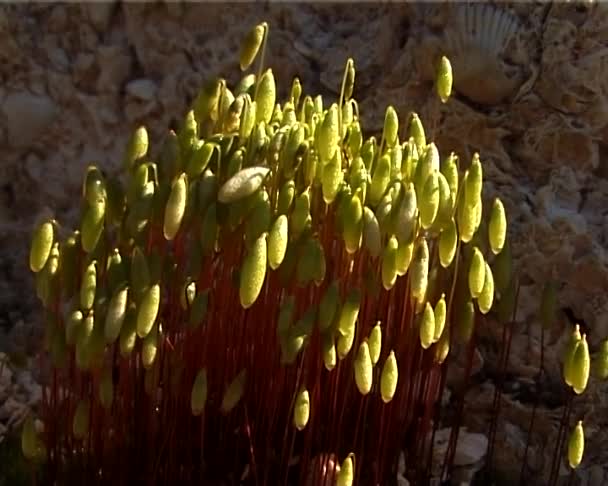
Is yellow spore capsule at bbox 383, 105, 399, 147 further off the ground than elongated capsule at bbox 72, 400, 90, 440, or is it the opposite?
yellow spore capsule at bbox 383, 105, 399, 147

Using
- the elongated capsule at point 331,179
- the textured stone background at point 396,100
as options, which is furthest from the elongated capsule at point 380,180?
the textured stone background at point 396,100

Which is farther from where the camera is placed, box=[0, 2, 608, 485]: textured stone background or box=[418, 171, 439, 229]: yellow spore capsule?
box=[0, 2, 608, 485]: textured stone background

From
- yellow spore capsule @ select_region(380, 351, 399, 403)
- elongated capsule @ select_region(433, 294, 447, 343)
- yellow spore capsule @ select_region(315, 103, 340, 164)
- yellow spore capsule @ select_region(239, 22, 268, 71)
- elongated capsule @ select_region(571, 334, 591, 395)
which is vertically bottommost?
yellow spore capsule @ select_region(380, 351, 399, 403)

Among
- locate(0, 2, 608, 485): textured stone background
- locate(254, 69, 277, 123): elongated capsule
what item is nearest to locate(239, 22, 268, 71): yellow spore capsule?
locate(254, 69, 277, 123): elongated capsule

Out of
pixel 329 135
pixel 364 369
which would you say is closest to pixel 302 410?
pixel 364 369

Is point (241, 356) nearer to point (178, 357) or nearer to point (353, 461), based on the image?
point (178, 357)

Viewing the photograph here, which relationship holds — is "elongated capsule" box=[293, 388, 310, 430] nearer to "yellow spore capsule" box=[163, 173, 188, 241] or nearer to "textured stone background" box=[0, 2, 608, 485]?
"yellow spore capsule" box=[163, 173, 188, 241]
